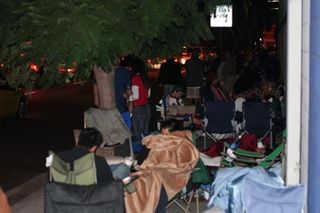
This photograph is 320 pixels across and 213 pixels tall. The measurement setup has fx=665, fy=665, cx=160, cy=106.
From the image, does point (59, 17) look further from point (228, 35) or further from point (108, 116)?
point (228, 35)

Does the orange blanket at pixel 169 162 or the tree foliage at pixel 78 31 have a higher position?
the tree foliage at pixel 78 31

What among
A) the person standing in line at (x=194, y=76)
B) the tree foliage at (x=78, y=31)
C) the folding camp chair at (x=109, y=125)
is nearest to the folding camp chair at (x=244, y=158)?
the folding camp chair at (x=109, y=125)

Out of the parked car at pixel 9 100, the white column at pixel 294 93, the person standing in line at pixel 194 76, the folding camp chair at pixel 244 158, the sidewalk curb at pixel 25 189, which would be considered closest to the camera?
the white column at pixel 294 93

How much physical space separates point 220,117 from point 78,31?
6037 millimetres

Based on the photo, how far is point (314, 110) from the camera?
15.2ft

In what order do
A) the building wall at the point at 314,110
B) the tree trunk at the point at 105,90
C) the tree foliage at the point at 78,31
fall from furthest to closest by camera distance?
the tree trunk at the point at 105,90
the tree foliage at the point at 78,31
the building wall at the point at 314,110

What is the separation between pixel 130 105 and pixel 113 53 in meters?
4.99

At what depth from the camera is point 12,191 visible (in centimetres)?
984

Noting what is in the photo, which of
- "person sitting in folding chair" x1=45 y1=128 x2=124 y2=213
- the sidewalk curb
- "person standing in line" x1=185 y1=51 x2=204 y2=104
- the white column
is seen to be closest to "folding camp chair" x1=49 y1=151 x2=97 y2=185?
"person sitting in folding chair" x1=45 y1=128 x2=124 y2=213

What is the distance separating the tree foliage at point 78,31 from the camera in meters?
6.98

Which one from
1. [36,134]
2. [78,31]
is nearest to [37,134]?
[36,134]

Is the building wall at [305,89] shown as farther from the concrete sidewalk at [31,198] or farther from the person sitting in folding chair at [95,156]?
the concrete sidewalk at [31,198]

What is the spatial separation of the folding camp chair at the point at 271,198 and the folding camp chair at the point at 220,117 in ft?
23.4

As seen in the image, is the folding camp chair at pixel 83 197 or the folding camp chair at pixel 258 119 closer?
the folding camp chair at pixel 83 197
